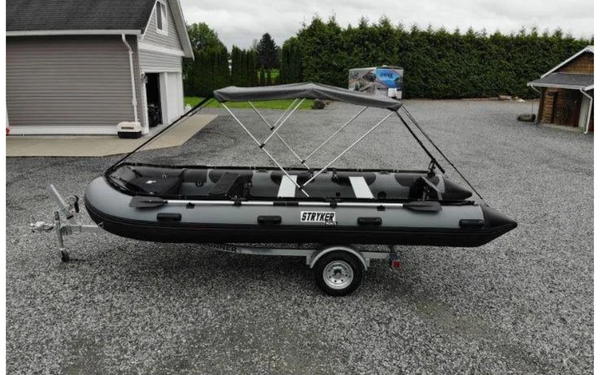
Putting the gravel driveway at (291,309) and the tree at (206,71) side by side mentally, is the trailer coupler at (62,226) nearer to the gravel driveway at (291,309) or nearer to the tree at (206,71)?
the gravel driveway at (291,309)

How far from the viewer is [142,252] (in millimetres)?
5801

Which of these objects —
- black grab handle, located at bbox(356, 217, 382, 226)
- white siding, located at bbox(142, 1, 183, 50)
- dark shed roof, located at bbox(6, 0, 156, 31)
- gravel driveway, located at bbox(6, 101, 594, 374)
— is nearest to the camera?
gravel driveway, located at bbox(6, 101, 594, 374)

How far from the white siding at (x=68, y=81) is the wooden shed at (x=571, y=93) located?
54.9 ft

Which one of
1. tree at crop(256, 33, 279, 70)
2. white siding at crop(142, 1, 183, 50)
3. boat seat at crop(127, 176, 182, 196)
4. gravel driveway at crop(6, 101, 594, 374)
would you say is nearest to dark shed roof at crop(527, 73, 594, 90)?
gravel driveway at crop(6, 101, 594, 374)

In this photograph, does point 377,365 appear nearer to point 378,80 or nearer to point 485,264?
point 485,264

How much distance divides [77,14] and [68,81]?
2214mm

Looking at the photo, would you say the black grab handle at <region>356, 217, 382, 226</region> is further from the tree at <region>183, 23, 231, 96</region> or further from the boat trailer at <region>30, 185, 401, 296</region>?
the tree at <region>183, 23, 231, 96</region>

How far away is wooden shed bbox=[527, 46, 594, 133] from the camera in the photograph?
56.1ft

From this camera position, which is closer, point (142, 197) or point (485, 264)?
point (142, 197)

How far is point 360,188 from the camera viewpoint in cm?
584

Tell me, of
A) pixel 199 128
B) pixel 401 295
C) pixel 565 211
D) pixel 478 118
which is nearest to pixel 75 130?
pixel 199 128

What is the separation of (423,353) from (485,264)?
2.28 metres

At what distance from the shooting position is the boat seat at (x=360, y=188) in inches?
221

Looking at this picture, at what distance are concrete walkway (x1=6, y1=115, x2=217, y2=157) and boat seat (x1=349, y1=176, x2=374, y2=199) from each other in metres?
8.02
